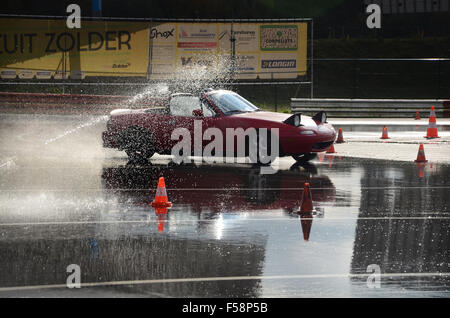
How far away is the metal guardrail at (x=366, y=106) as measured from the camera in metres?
29.2

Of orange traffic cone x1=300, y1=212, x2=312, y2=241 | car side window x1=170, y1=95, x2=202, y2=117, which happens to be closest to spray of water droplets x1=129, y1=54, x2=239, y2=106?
car side window x1=170, y1=95, x2=202, y2=117

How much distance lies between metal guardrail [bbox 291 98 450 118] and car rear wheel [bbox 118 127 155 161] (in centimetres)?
1241

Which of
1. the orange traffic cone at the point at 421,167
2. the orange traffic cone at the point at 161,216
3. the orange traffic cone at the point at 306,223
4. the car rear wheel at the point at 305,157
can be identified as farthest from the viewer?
the car rear wheel at the point at 305,157

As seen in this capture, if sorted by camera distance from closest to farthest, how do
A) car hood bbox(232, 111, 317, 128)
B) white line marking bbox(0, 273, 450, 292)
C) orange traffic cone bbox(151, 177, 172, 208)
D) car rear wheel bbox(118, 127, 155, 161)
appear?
white line marking bbox(0, 273, 450, 292)
orange traffic cone bbox(151, 177, 172, 208)
car hood bbox(232, 111, 317, 128)
car rear wheel bbox(118, 127, 155, 161)

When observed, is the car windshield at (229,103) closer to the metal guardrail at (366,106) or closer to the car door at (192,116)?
the car door at (192,116)

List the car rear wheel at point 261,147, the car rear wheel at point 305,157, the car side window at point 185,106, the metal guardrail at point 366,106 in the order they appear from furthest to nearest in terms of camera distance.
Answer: the metal guardrail at point 366,106, the car rear wheel at point 305,157, the car side window at point 185,106, the car rear wheel at point 261,147

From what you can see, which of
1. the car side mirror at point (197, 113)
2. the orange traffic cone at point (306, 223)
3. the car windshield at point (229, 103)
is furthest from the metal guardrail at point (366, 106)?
the orange traffic cone at point (306, 223)

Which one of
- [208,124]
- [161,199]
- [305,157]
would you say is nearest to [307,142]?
[305,157]

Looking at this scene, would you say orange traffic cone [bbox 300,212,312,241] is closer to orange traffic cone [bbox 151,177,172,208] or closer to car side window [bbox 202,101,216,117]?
orange traffic cone [bbox 151,177,172,208]

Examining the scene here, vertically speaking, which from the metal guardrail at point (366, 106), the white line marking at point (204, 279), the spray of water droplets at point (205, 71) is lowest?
the white line marking at point (204, 279)

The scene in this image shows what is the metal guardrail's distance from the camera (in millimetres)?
29188
